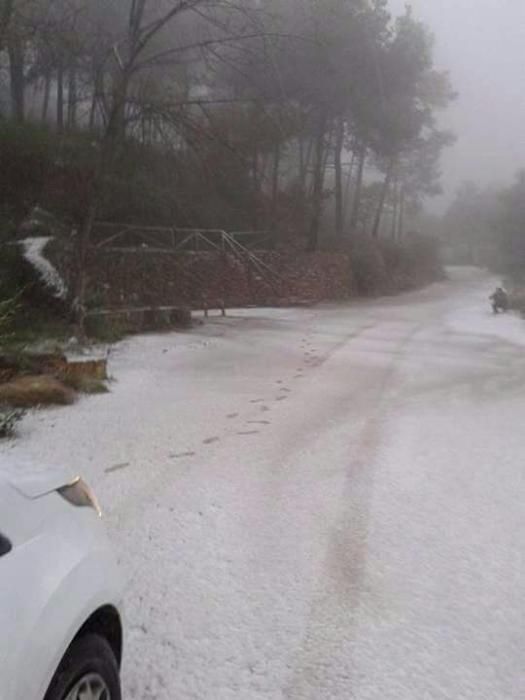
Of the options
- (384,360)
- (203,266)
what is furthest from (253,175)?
(384,360)

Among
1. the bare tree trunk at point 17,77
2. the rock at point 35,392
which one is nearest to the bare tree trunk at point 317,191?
the bare tree trunk at point 17,77

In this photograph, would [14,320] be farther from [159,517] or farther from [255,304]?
[255,304]

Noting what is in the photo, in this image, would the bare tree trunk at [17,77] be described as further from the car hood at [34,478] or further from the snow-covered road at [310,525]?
the car hood at [34,478]

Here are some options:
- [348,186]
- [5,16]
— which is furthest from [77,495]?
[348,186]

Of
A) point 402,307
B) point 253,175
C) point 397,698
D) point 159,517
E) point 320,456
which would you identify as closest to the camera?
point 397,698

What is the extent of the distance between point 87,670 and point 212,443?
446 centimetres

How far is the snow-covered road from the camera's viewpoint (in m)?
3.14

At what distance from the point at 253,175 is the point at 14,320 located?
17.8 metres

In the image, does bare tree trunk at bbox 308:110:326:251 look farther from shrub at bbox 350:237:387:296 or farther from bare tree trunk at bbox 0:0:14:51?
bare tree trunk at bbox 0:0:14:51

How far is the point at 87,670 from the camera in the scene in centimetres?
222

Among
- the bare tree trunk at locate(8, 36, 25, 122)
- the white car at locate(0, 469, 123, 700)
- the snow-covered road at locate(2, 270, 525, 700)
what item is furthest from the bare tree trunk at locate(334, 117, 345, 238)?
the white car at locate(0, 469, 123, 700)

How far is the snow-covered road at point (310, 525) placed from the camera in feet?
10.3

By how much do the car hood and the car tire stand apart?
46cm

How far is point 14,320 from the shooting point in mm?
11766
